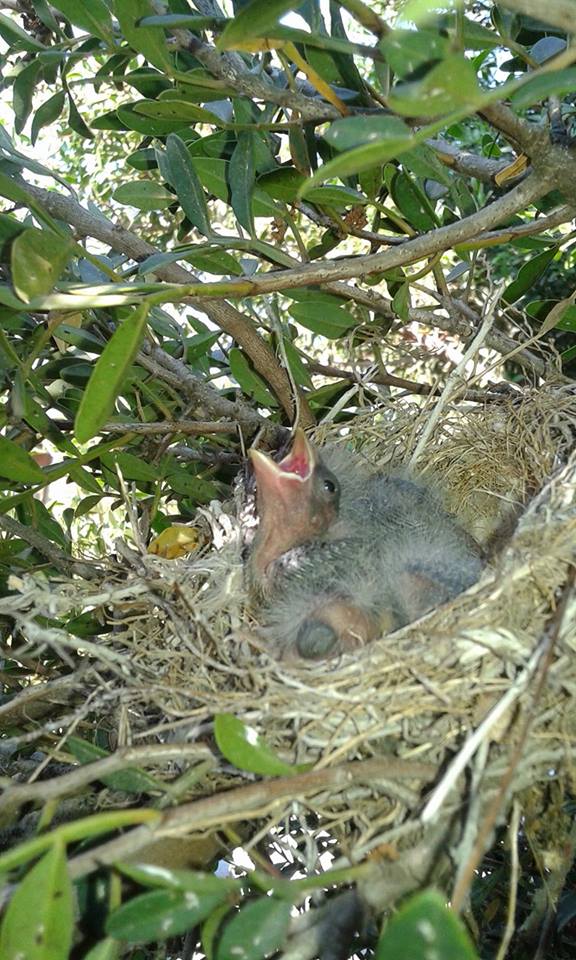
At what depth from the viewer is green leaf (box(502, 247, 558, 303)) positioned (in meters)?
1.32

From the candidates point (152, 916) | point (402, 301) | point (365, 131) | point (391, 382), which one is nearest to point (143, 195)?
point (402, 301)

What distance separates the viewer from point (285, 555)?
4.40 feet

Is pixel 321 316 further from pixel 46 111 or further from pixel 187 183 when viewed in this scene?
pixel 46 111

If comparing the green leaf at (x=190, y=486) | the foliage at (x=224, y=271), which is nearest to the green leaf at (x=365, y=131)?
the foliage at (x=224, y=271)

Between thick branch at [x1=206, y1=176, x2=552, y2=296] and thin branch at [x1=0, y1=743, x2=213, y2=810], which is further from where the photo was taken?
thick branch at [x1=206, y1=176, x2=552, y2=296]

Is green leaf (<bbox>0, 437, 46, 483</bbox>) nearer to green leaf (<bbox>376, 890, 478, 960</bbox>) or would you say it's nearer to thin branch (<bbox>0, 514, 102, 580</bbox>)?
thin branch (<bbox>0, 514, 102, 580</bbox>)

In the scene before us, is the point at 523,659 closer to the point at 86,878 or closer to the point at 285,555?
the point at 86,878

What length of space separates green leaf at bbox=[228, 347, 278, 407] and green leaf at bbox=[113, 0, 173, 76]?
50cm

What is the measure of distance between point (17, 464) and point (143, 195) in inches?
18.4

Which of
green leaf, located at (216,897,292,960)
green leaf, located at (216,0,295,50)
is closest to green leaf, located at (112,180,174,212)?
green leaf, located at (216,0,295,50)

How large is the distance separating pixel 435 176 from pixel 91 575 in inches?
30.4

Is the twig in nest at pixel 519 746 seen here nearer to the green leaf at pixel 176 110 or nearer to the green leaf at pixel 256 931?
the green leaf at pixel 256 931

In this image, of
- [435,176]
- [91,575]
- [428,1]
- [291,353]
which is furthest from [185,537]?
[428,1]

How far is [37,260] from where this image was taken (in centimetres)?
74
